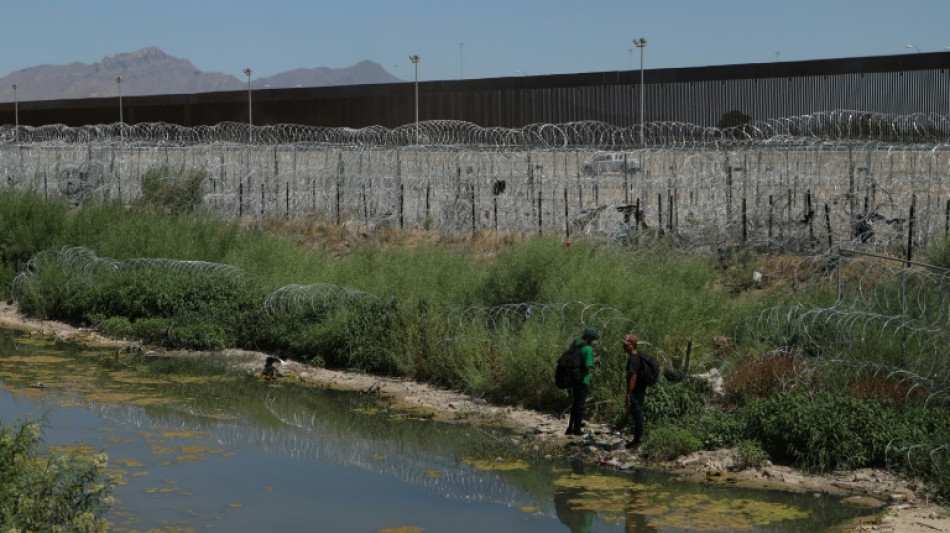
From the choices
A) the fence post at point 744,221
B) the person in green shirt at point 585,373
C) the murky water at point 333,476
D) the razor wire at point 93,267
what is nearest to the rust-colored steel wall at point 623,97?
the fence post at point 744,221

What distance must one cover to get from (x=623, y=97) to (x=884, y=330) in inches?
1217

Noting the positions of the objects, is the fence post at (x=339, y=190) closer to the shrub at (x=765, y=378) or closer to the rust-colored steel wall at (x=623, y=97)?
the rust-colored steel wall at (x=623, y=97)

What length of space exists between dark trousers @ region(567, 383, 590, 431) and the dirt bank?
176 millimetres

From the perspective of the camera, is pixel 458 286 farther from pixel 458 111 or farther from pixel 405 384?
pixel 458 111

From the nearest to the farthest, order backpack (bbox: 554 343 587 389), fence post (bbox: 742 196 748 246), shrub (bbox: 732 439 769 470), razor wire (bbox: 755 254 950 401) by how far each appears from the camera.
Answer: shrub (bbox: 732 439 769 470), razor wire (bbox: 755 254 950 401), backpack (bbox: 554 343 587 389), fence post (bbox: 742 196 748 246)

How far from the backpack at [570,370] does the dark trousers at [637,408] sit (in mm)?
877

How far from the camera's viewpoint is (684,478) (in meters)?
15.1

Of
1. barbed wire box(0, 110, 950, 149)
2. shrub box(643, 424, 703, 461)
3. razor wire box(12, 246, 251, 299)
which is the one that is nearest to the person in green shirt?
shrub box(643, 424, 703, 461)

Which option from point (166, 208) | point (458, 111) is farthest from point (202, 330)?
point (458, 111)

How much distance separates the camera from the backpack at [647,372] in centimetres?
1572

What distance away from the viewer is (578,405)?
54.5 ft

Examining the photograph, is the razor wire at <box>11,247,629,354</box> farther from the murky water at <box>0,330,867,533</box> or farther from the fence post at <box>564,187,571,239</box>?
the fence post at <box>564,187,571,239</box>

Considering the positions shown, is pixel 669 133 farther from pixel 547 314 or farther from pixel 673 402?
pixel 673 402

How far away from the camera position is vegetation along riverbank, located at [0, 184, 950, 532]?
15500mm
